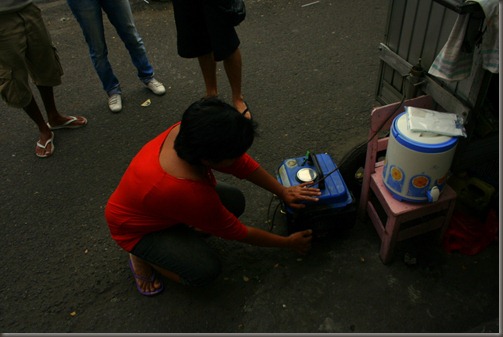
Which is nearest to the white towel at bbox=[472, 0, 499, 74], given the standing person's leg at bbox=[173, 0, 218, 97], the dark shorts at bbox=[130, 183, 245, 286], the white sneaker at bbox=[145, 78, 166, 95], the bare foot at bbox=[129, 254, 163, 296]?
the dark shorts at bbox=[130, 183, 245, 286]

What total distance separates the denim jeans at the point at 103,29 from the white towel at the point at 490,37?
274cm

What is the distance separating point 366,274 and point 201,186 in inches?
44.9

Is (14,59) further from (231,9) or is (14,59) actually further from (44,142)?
(231,9)

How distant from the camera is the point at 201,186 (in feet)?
6.01

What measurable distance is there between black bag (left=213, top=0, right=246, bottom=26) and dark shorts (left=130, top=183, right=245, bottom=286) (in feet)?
4.92

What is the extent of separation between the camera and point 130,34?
357 centimetres

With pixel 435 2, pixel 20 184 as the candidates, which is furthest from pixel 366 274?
pixel 20 184

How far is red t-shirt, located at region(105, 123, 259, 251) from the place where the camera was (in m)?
1.83

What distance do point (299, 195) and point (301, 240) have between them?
251mm

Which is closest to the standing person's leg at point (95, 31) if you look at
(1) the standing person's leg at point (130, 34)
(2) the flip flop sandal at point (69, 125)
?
(1) the standing person's leg at point (130, 34)

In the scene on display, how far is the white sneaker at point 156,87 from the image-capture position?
3.91m

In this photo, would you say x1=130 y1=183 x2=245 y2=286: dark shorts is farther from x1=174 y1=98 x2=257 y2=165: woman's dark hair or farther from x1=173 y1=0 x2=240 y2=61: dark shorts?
x1=173 y1=0 x2=240 y2=61: dark shorts

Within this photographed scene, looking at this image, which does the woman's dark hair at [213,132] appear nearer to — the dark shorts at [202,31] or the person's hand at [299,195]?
the person's hand at [299,195]

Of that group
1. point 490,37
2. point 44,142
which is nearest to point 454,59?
point 490,37
